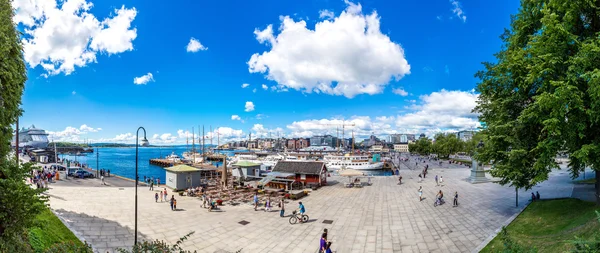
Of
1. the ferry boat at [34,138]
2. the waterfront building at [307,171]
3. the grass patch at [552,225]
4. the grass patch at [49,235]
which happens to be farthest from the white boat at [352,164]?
the ferry boat at [34,138]

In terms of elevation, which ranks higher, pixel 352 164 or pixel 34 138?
pixel 34 138

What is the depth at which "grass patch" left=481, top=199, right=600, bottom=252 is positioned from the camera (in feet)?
36.3

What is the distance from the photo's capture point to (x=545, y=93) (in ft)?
40.6

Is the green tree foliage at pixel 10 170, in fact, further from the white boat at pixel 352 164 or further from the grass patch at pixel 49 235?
the white boat at pixel 352 164

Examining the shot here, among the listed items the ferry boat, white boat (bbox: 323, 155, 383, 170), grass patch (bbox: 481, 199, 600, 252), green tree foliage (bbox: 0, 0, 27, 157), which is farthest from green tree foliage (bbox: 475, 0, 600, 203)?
the ferry boat

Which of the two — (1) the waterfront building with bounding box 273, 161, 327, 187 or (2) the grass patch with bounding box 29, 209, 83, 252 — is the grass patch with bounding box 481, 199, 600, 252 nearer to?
(2) the grass patch with bounding box 29, 209, 83, 252

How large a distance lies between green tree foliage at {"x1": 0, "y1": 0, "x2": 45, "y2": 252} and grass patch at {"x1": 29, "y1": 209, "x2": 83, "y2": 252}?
0.66 meters

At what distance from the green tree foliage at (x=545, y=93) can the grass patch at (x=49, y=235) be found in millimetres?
20741

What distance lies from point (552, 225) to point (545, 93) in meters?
7.32

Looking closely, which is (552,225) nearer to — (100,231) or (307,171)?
(100,231)

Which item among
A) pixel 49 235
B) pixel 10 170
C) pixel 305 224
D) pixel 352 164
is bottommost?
pixel 352 164

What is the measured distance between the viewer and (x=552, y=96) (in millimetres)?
11945

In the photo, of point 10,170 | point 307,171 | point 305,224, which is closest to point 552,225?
point 305,224

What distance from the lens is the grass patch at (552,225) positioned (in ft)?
36.3
